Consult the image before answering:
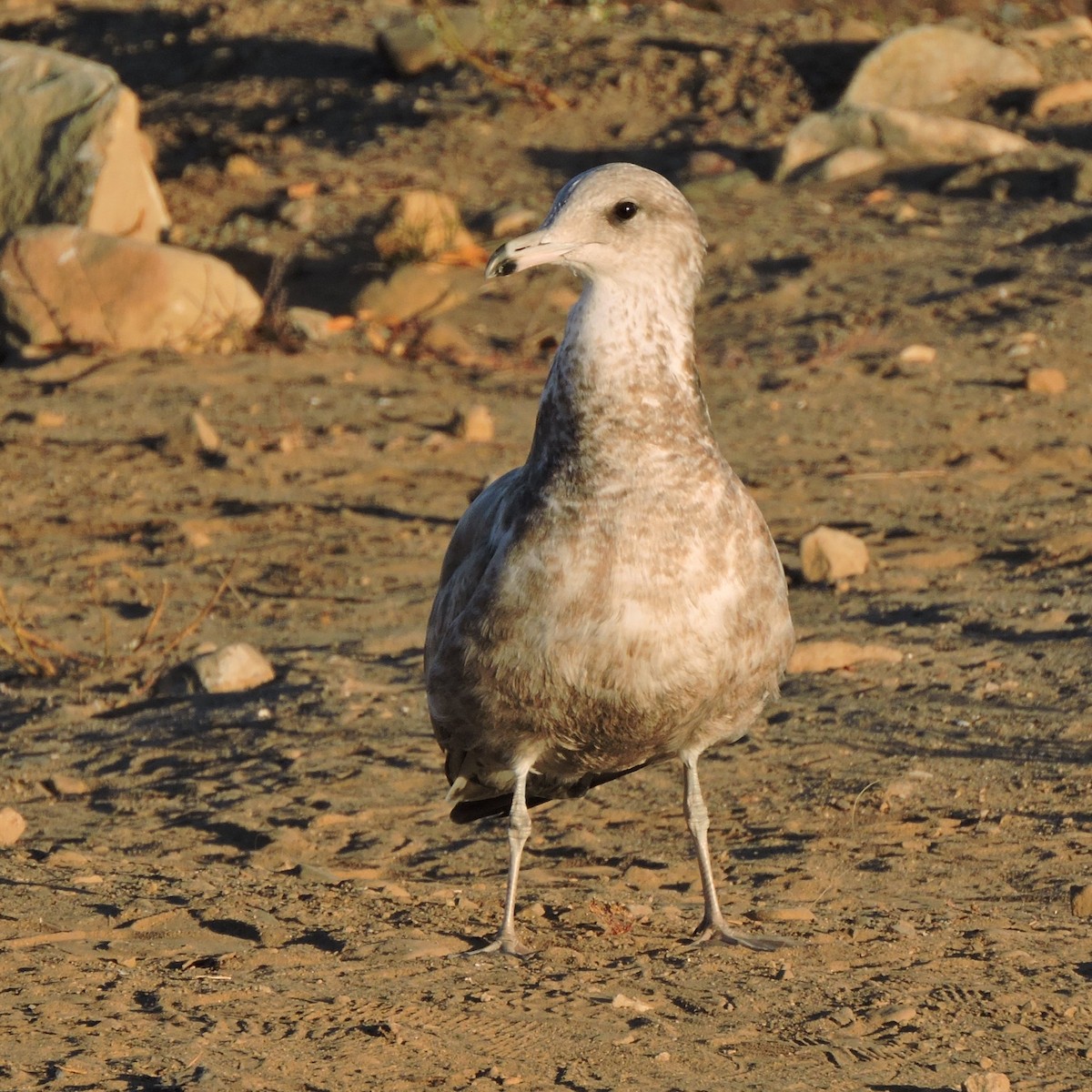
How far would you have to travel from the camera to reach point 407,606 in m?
7.95

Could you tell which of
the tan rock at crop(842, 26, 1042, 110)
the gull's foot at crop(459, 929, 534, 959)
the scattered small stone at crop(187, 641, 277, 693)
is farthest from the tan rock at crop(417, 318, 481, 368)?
the gull's foot at crop(459, 929, 534, 959)

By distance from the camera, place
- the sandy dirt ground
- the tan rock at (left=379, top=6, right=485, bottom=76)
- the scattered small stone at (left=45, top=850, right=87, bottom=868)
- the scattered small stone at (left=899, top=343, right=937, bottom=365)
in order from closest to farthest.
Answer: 1. the sandy dirt ground
2. the scattered small stone at (left=45, top=850, right=87, bottom=868)
3. the scattered small stone at (left=899, top=343, right=937, bottom=365)
4. the tan rock at (left=379, top=6, right=485, bottom=76)

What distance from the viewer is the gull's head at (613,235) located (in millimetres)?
4359

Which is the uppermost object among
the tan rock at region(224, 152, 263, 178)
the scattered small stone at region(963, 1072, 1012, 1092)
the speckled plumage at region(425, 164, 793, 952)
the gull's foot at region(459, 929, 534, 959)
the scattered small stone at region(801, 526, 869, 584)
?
the speckled plumage at region(425, 164, 793, 952)

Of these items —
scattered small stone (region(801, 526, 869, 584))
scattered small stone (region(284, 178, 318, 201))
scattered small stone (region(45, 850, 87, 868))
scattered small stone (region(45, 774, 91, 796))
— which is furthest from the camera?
scattered small stone (region(284, 178, 318, 201))

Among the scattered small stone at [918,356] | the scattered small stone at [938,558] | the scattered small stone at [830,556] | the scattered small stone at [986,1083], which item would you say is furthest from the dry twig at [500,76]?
the scattered small stone at [986,1083]

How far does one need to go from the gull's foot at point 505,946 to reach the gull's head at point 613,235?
1.56 metres

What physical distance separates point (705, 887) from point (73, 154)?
31.7 ft

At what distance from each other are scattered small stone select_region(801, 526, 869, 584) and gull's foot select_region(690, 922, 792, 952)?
3.27m

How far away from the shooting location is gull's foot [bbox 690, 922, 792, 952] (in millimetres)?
4512

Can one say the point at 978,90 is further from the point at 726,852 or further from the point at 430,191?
the point at 726,852

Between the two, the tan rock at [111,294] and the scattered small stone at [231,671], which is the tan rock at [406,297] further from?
the scattered small stone at [231,671]

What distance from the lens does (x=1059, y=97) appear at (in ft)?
45.3

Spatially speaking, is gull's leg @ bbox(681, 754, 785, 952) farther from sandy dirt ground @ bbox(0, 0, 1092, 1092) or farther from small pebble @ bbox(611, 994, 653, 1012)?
small pebble @ bbox(611, 994, 653, 1012)
